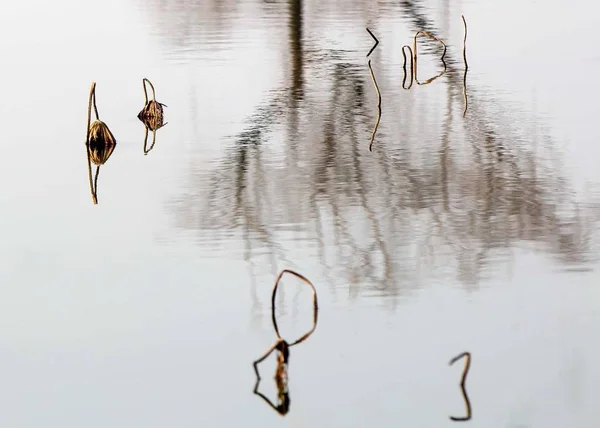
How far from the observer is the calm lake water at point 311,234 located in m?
4.31

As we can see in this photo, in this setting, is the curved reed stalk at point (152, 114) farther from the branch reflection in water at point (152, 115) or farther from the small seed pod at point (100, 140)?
the small seed pod at point (100, 140)

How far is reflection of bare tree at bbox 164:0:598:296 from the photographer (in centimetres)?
586

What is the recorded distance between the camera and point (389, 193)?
7062mm

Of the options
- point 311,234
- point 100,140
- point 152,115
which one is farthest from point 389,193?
point 152,115

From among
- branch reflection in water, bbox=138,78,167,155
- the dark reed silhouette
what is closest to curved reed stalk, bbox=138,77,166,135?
branch reflection in water, bbox=138,78,167,155

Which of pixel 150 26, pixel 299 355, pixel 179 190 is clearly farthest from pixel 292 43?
pixel 299 355

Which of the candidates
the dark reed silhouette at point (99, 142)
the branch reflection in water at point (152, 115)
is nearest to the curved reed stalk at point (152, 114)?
the branch reflection in water at point (152, 115)

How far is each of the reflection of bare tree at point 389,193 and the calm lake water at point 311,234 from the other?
0.08 ft

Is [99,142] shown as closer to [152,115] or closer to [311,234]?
[152,115]

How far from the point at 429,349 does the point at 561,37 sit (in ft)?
28.7

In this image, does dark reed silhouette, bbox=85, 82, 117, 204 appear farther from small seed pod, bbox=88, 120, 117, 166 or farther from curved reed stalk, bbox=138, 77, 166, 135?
curved reed stalk, bbox=138, 77, 166, 135

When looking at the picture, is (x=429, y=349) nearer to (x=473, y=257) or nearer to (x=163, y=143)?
(x=473, y=257)

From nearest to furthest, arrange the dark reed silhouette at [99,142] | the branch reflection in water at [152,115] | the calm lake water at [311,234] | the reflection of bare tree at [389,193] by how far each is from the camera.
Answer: the calm lake water at [311,234] < the reflection of bare tree at [389,193] < the dark reed silhouette at [99,142] < the branch reflection in water at [152,115]

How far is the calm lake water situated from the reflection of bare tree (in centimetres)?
2
